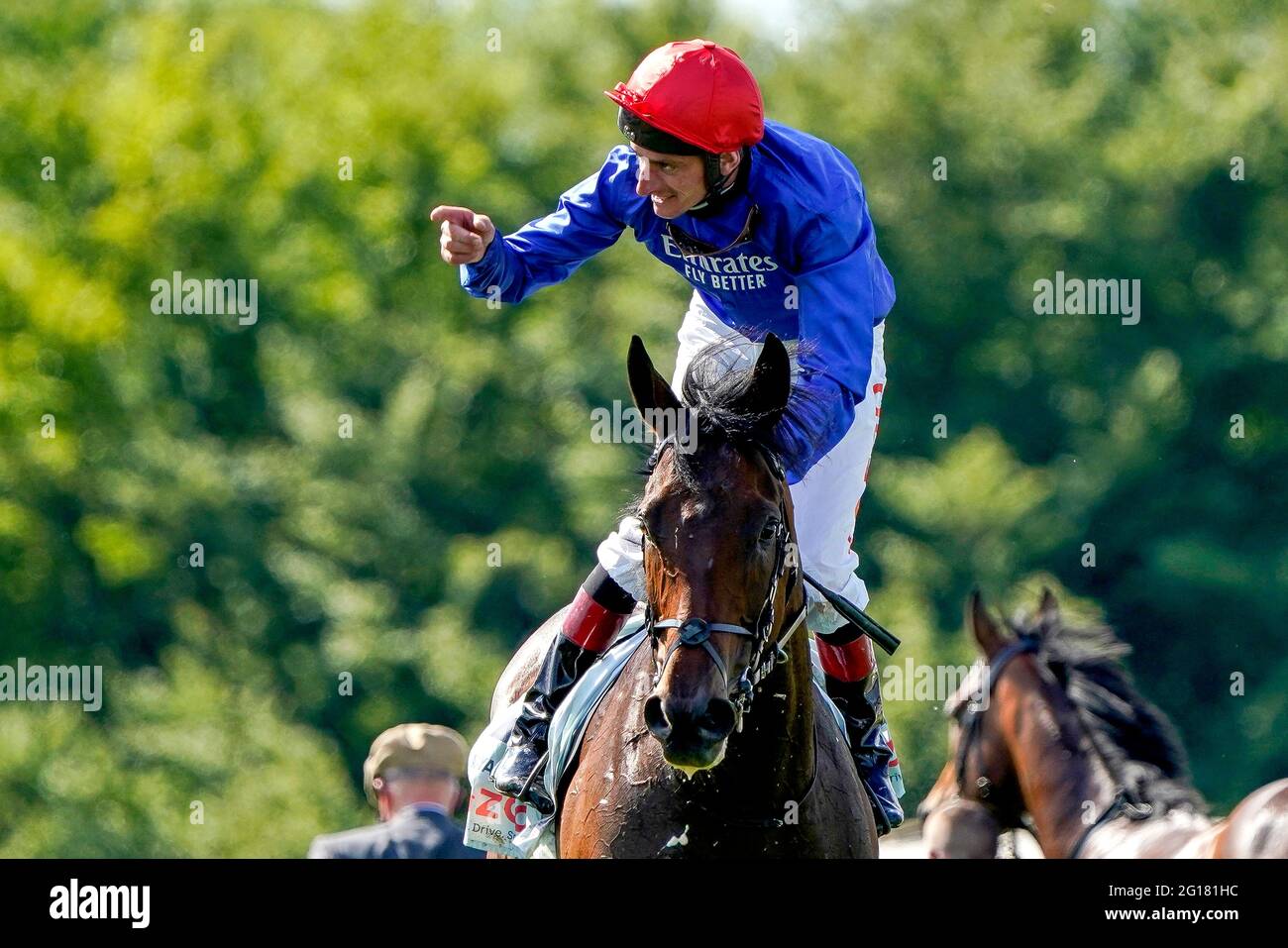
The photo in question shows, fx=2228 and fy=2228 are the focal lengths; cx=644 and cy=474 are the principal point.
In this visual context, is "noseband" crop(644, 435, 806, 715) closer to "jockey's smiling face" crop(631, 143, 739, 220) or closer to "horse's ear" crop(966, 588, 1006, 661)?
"jockey's smiling face" crop(631, 143, 739, 220)

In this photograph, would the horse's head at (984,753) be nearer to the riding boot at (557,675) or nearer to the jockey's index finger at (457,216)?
the riding boot at (557,675)

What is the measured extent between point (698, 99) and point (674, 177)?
25 centimetres

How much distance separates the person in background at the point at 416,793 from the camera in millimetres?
7574

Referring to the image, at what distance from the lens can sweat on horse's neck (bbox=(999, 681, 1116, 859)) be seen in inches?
364

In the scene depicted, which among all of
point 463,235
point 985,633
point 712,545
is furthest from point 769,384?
point 985,633

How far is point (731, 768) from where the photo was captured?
575cm

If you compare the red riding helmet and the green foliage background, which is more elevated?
the green foliage background

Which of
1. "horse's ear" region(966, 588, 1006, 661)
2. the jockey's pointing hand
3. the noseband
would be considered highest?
the jockey's pointing hand

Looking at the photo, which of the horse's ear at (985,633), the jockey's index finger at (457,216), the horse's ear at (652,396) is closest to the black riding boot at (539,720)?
the horse's ear at (652,396)

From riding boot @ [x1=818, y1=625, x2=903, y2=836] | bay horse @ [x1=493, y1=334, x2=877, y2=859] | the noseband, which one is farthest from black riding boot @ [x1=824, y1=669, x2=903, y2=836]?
the noseband

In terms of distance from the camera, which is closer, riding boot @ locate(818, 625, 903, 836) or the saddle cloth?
the saddle cloth

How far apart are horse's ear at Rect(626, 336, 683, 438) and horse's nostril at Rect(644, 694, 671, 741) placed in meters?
0.74

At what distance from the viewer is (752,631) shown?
17.9 ft

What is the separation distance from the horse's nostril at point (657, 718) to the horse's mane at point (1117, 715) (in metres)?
4.21
